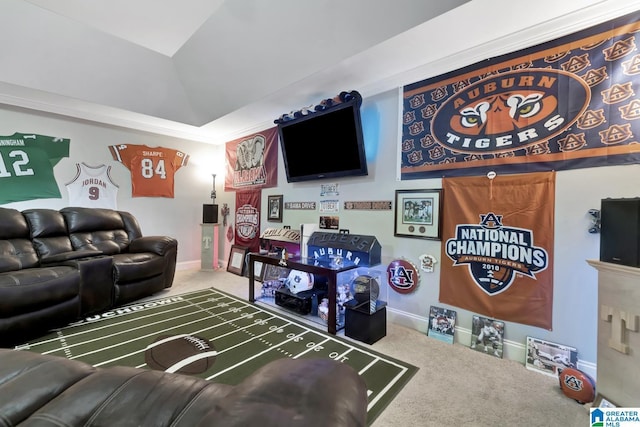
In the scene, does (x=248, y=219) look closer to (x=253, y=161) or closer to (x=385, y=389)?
(x=253, y=161)

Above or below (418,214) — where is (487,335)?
below

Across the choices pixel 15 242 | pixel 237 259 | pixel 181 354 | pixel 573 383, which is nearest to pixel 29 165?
pixel 15 242

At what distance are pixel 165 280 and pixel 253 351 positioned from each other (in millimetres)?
2033

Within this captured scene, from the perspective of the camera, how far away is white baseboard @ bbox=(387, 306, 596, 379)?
1.78 m

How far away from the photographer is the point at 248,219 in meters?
4.59

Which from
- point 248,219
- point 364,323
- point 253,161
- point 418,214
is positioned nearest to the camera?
point 364,323

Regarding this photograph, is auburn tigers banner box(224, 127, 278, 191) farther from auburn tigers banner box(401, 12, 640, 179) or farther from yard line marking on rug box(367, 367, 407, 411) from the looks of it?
yard line marking on rug box(367, 367, 407, 411)

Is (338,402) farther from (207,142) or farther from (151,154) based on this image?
(207,142)

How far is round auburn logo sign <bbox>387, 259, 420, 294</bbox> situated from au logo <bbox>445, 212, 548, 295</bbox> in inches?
16.0

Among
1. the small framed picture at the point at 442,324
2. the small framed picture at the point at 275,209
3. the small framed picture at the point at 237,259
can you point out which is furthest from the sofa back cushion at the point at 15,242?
the small framed picture at the point at 442,324

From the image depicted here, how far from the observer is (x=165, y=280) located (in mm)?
3412

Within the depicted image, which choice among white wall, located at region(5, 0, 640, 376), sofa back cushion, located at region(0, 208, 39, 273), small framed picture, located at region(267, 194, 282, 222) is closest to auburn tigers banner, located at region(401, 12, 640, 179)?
white wall, located at region(5, 0, 640, 376)

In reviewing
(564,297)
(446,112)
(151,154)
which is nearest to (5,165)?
(151,154)

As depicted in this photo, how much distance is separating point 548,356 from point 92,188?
564 cm
